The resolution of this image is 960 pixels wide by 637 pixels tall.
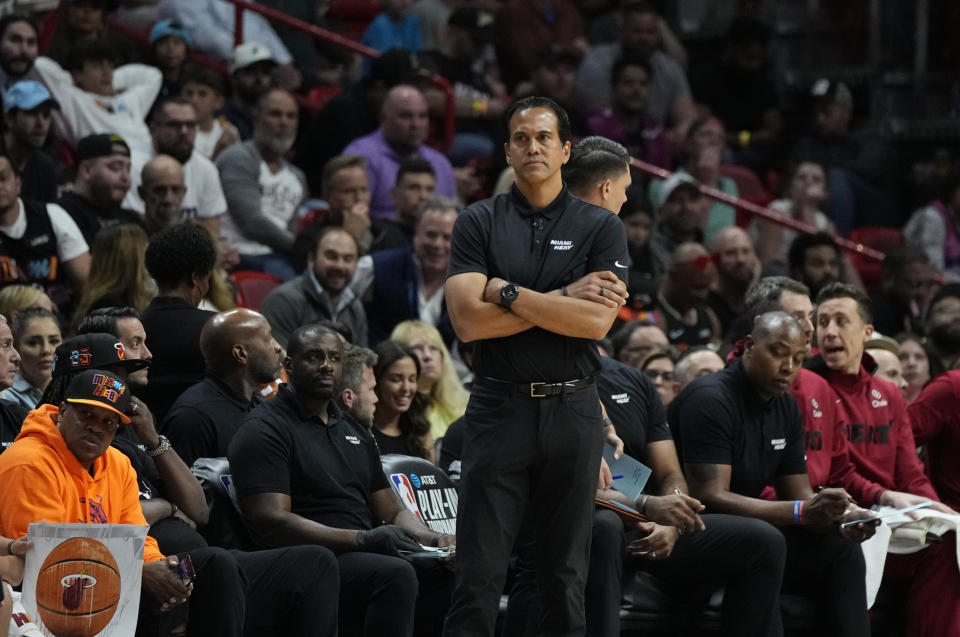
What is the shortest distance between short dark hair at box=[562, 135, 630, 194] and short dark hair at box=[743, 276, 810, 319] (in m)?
1.85

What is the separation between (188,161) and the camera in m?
9.27

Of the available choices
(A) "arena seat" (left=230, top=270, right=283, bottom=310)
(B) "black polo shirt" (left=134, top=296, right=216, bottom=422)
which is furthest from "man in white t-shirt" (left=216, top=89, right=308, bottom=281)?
(B) "black polo shirt" (left=134, top=296, right=216, bottom=422)

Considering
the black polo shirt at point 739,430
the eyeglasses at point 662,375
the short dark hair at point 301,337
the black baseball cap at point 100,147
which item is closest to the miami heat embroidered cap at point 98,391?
the short dark hair at point 301,337

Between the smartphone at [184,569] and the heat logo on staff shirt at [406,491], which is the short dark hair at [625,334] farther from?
the smartphone at [184,569]

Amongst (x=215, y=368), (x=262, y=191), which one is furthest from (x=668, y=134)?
(x=215, y=368)

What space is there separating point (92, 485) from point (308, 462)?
1035 mm

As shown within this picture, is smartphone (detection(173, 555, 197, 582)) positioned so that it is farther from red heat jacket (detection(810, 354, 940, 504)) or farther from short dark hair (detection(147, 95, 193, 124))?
short dark hair (detection(147, 95, 193, 124))

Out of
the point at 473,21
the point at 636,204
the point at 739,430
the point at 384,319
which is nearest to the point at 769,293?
the point at 739,430

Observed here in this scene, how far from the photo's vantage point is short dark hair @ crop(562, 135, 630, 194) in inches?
224

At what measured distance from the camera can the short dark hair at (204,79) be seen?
33.6 feet

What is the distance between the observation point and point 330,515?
6.11 metres

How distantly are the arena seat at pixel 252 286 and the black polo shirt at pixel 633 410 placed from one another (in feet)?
8.72

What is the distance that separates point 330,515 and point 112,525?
Answer: 4.54 ft

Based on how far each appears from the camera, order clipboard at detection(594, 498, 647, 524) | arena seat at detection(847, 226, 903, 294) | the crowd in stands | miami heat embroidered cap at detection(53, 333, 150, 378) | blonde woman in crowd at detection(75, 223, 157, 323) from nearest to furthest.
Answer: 1. miami heat embroidered cap at detection(53, 333, 150, 378)
2. the crowd in stands
3. clipboard at detection(594, 498, 647, 524)
4. blonde woman in crowd at detection(75, 223, 157, 323)
5. arena seat at detection(847, 226, 903, 294)
